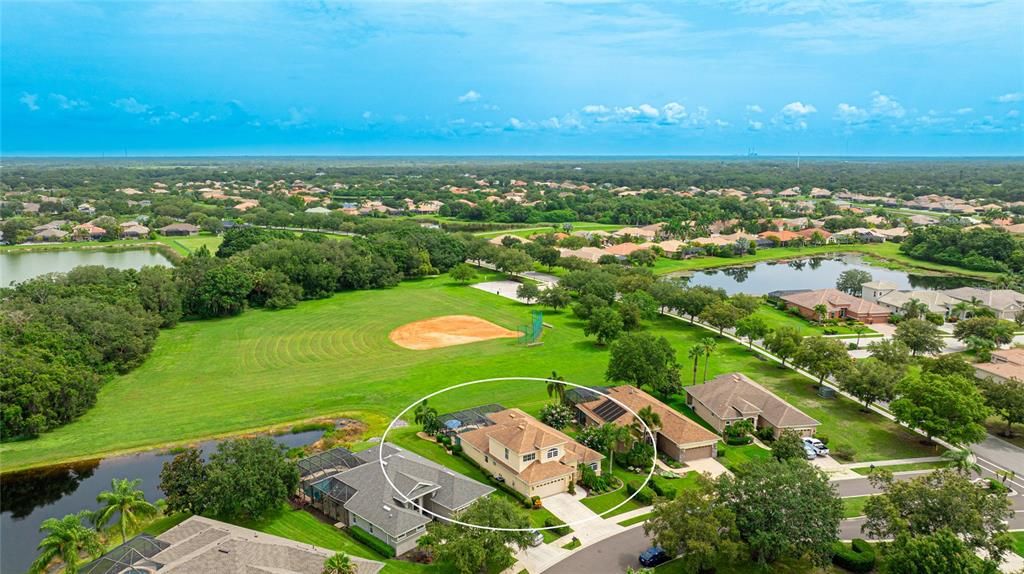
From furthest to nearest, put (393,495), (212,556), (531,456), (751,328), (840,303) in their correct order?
(840,303) → (751,328) → (531,456) → (393,495) → (212,556)

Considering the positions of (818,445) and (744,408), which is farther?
(744,408)

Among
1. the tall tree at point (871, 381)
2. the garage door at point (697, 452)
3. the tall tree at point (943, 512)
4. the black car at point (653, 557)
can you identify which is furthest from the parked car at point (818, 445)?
the black car at point (653, 557)

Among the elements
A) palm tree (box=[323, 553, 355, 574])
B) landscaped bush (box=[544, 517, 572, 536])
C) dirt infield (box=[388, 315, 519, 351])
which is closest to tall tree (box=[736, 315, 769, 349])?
dirt infield (box=[388, 315, 519, 351])

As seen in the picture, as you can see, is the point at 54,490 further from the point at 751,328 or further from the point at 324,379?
the point at 751,328

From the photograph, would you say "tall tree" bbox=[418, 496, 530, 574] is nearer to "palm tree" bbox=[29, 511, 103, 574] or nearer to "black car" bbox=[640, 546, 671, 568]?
"black car" bbox=[640, 546, 671, 568]

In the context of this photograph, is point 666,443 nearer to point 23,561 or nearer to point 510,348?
point 510,348

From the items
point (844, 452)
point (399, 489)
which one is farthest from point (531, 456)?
point (844, 452)
